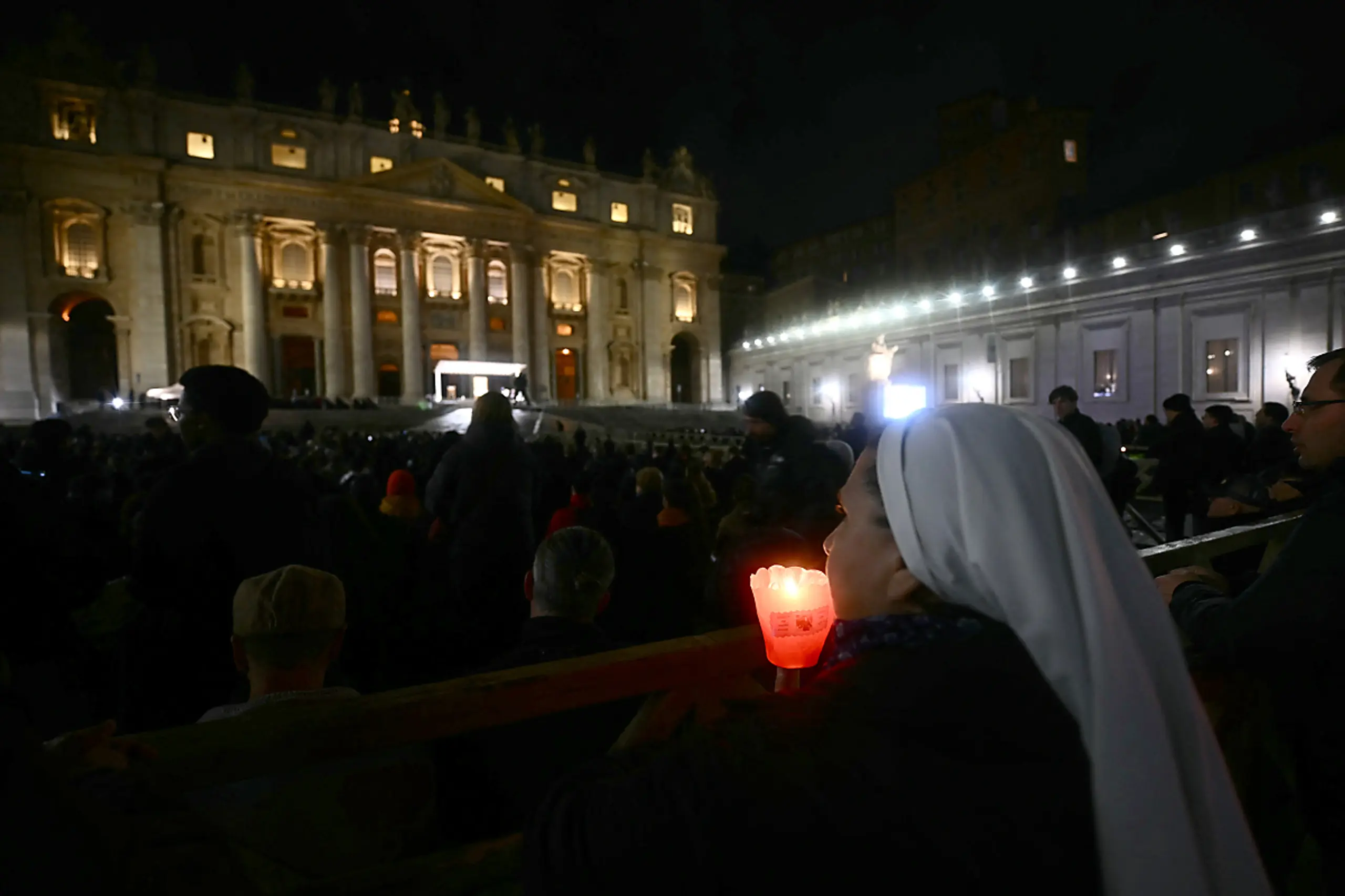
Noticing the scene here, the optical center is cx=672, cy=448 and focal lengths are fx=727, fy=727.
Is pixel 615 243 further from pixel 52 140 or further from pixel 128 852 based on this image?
pixel 128 852

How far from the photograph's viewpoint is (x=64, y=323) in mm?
38562

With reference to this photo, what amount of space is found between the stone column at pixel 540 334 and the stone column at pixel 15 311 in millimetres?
25816

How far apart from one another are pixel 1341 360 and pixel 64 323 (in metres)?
50.4

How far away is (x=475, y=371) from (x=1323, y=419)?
4215cm

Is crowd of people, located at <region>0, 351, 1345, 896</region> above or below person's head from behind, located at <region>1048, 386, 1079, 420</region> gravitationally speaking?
below

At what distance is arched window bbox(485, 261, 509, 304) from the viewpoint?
50594mm

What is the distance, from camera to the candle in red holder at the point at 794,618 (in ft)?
5.96

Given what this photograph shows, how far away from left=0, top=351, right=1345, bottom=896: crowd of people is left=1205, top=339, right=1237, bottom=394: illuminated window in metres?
23.4

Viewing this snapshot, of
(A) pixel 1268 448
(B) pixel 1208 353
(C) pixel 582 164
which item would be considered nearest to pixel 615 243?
(C) pixel 582 164

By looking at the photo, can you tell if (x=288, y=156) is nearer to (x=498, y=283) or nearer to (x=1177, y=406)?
(x=498, y=283)

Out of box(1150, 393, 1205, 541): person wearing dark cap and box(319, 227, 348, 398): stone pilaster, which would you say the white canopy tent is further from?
box(1150, 393, 1205, 541): person wearing dark cap

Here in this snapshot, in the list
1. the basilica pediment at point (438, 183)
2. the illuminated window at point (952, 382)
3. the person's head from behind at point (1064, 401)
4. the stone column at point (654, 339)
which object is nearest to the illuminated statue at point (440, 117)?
the basilica pediment at point (438, 183)

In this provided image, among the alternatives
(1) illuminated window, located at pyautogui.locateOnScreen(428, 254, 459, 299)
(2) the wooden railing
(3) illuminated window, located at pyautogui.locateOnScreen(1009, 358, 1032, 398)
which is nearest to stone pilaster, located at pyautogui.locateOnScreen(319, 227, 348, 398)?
(1) illuminated window, located at pyautogui.locateOnScreen(428, 254, 459, 299)

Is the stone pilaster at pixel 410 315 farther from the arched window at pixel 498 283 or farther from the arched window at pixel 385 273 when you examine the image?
the arched window at pixel 498 283
